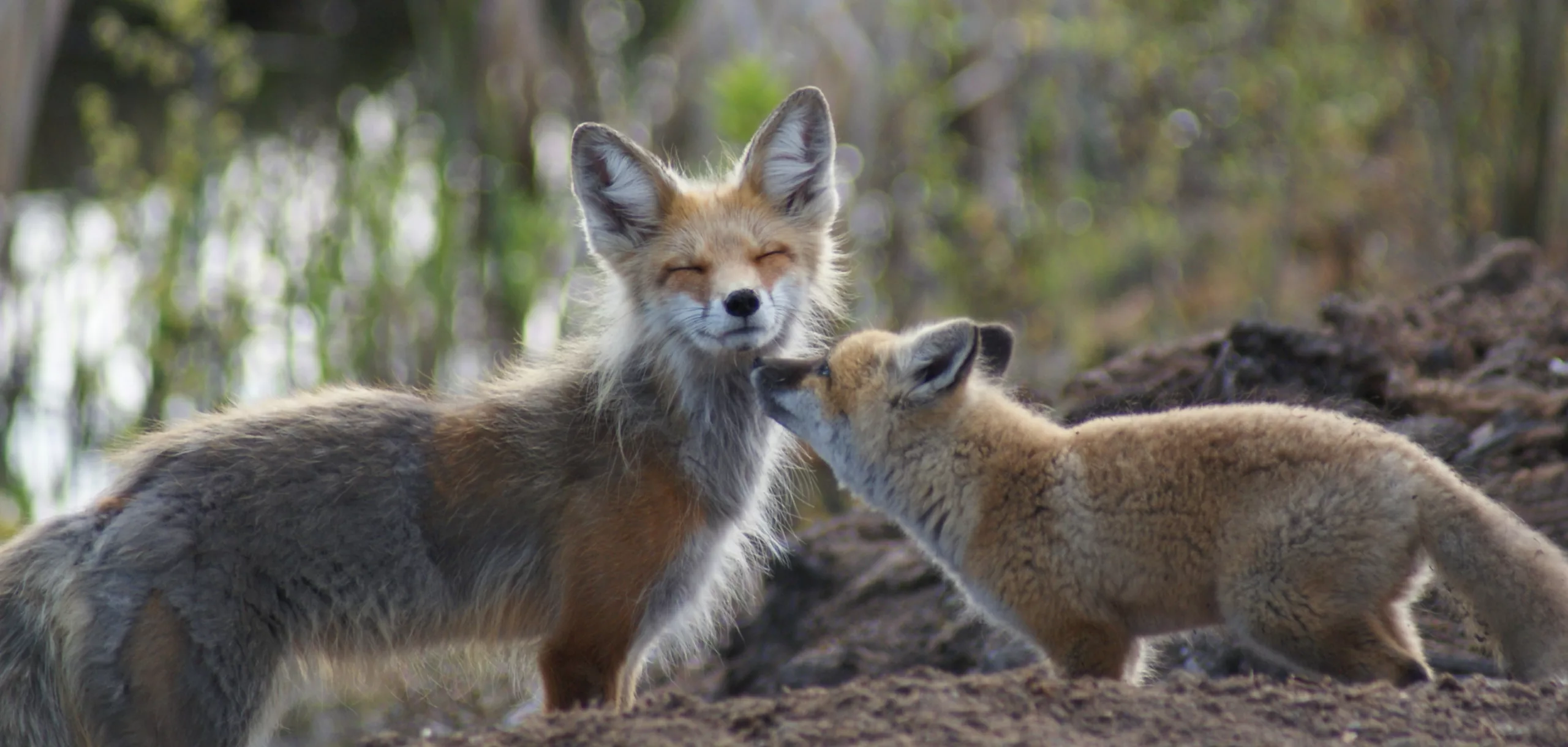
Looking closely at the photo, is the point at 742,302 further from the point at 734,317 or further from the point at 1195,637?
the point at 1195,637

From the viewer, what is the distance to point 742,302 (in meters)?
5.44

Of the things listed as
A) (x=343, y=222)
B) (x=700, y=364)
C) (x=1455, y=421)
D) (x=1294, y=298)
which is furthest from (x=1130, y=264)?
(x=700, y=364)

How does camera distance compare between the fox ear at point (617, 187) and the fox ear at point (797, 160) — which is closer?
the fox ear at point (617, 187)

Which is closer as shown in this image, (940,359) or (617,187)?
(940,359)

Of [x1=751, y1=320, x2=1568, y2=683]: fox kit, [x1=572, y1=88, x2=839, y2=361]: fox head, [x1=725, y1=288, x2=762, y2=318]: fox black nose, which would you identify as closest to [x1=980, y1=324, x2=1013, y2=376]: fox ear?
[x1=751, y1=320, x2=1568, y2=683]: fox kit

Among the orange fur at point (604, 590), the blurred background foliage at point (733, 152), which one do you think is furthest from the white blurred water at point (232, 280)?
the orange fur at point (604, 590)

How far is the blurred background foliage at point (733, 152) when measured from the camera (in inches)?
455

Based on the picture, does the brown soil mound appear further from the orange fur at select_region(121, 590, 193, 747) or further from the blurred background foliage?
the blurred background foliage

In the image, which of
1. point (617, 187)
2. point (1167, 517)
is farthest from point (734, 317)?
point (1167, 517)

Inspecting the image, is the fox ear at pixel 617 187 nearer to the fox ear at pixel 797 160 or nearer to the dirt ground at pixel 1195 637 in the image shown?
the fox ear at pixel 797 160

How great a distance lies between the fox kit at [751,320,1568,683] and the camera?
4.42 m

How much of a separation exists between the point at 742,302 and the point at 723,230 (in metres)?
0.46

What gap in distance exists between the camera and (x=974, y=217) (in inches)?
562

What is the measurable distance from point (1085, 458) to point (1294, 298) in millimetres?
9720
